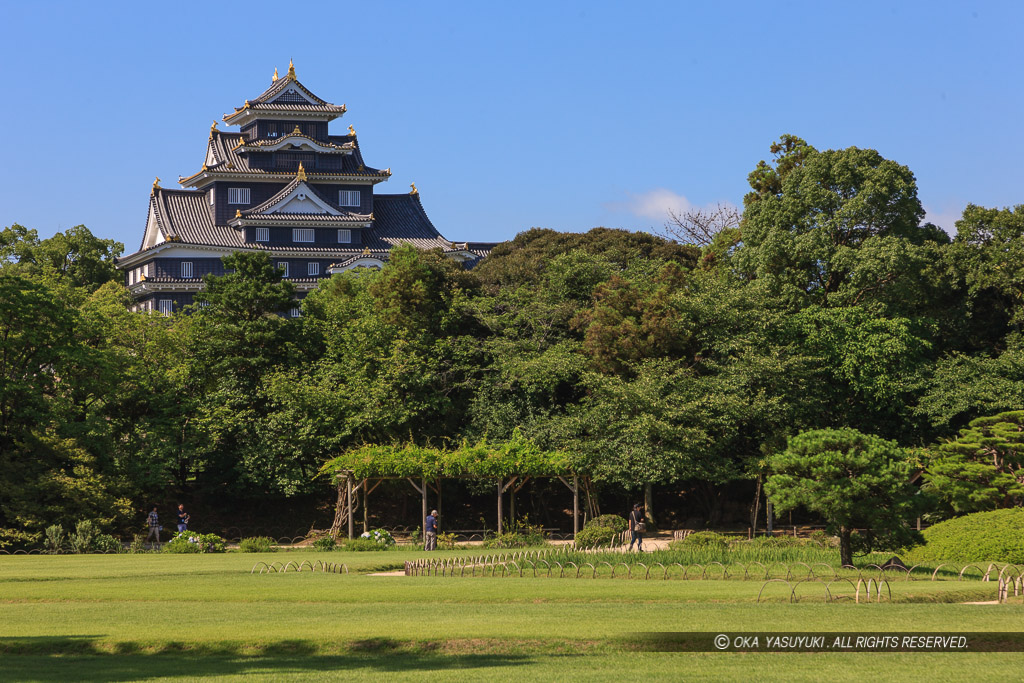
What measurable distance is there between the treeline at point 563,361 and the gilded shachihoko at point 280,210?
2480cm

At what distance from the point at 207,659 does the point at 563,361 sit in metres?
24.8

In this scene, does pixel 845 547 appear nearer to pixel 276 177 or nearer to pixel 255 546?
pixel 255 546

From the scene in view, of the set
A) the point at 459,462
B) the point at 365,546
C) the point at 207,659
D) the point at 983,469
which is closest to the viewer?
the point at 207,659

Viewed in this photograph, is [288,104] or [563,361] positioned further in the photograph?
[288,104]

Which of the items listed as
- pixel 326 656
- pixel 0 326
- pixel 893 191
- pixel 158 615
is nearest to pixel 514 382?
pixel 893 191

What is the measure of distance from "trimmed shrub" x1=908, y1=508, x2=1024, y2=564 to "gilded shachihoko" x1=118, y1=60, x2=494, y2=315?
43.7m

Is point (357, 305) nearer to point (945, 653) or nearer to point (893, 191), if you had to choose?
point (893, 191)

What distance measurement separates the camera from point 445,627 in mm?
16219

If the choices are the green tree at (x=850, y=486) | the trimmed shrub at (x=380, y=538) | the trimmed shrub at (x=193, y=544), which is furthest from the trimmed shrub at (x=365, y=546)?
the green tree at (x=850, y=486)

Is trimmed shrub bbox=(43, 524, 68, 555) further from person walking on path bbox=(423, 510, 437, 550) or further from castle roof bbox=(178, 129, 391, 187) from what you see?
castle roof bbox=(178, 129, 391, 187)

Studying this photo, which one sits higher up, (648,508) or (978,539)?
(648,508)

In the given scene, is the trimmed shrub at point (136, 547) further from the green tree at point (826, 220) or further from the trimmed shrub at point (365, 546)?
the green tree at point (826, 220)

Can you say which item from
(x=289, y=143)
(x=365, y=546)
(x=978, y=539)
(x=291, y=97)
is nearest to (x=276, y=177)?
(x=289, y=143)

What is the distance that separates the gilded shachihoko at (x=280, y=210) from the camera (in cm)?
6888
